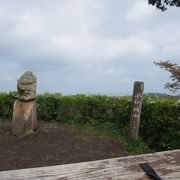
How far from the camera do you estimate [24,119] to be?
39.0ft

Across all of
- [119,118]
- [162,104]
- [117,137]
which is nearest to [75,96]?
[119,118]

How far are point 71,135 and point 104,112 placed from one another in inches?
84.7

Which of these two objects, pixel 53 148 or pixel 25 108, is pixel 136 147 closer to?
pixel 53 148

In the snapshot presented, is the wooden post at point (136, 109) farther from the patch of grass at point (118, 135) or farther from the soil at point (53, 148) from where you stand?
the soil at point (53, 148)

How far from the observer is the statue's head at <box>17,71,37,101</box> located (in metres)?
12.1

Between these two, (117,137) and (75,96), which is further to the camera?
(75,96)

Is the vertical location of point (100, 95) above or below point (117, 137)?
above

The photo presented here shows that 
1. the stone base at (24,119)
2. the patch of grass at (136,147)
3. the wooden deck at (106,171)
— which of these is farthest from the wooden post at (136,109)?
the wooden deck at (106,171)

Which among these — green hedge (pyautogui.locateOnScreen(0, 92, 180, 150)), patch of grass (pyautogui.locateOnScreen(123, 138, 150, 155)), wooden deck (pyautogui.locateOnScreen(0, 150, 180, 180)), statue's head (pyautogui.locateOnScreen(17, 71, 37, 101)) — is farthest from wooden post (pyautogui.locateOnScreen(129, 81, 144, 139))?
wooden deck (pyautogui.locateOnScreen(0, 150, 180, 180))

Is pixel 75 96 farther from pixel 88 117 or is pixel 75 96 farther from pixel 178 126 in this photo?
pixel 178 126

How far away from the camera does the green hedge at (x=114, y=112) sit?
11.1 metres

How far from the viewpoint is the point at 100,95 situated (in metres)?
14.0

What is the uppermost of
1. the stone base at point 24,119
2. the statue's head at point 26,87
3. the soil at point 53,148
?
the statue's head at point 26,87

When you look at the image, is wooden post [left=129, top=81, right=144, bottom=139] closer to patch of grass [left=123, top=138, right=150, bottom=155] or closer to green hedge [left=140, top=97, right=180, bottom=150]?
patch of grass [left=123, top=138, right=150, bottom=155]
